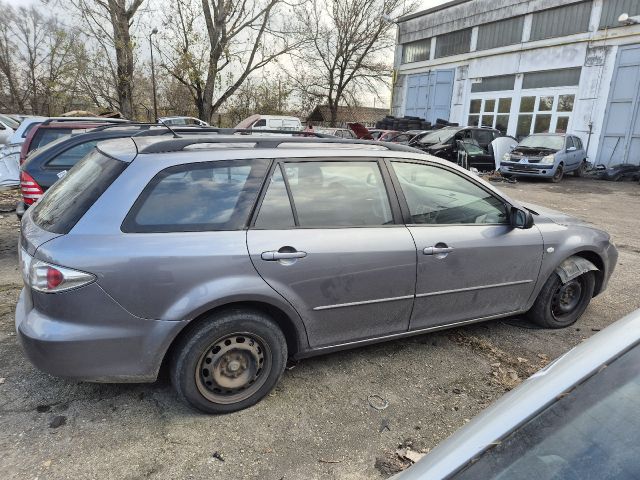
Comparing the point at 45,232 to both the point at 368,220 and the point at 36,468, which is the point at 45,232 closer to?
the point at 36,468

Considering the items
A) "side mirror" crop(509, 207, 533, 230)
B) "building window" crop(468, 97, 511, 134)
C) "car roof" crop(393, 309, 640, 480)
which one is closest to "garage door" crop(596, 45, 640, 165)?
"building window" crop(468, 97, 511, 134)

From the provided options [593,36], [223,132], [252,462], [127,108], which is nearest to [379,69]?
[593,36]

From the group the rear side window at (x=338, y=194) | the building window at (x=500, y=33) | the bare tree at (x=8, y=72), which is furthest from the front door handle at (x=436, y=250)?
the bare tree at (x=8, y=72)

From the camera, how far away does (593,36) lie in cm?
1839

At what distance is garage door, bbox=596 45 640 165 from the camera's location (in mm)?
17281

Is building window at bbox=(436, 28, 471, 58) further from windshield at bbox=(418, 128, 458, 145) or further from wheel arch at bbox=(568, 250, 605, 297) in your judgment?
wheel arch at bbox=(568, 250, 605, 297)

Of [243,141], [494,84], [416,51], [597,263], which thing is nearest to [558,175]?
[494,84]

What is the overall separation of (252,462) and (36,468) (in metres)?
1.09

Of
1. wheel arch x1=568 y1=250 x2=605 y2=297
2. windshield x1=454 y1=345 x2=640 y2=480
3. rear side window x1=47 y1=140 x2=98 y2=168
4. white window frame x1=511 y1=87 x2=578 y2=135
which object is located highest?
white window frame x1=511 y1=87 x2=578 y2=135

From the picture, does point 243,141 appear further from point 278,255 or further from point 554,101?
point 554,101

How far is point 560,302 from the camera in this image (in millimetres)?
4012

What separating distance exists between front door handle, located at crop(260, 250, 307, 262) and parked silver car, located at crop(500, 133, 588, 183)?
1472cm

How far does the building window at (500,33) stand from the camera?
71.5 feet

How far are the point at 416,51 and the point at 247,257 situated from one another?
2964cm
